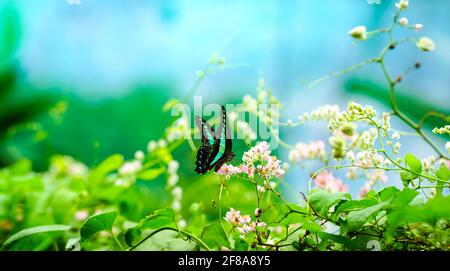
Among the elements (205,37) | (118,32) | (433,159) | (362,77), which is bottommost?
(433,159)

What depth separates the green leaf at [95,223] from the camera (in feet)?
1.68

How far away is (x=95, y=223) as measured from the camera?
0.52 m

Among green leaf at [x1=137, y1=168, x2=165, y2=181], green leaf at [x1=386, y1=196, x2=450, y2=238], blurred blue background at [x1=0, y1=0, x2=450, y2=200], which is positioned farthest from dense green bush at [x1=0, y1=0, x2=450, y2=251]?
blurred blue background at [x1=0, y1=0, x2=450, y2=200]

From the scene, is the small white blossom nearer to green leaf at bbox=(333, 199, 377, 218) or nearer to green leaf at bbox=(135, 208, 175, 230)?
green leaf at bbox=(135, 208, 175, 230)

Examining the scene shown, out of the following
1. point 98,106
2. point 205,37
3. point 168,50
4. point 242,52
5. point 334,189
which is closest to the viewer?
point 334,189

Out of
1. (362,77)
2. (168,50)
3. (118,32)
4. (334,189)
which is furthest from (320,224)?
(118,32)

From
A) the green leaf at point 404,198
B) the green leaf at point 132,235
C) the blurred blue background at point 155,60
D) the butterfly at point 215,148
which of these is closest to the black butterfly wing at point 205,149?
the butterfly at point 215,148

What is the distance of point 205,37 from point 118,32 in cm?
44

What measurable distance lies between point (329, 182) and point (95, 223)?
0.32 metres

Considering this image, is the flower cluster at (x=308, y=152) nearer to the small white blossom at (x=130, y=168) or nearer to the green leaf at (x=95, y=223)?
the green leaf at (x=95, y=223)

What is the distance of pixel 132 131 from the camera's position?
1.83 metres

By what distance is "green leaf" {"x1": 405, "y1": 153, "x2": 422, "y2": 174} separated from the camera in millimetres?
463
